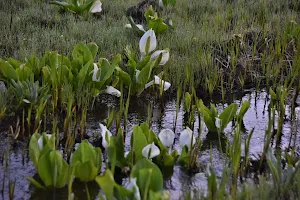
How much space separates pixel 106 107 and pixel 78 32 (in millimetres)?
1223

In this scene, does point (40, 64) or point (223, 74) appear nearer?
point (40, 64)

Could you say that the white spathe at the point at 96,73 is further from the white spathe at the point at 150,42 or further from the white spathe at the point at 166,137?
the white spathe at the point at 166,137

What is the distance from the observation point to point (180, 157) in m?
2.13

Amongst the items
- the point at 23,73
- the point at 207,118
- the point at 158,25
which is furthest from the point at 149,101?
the point at 158,25

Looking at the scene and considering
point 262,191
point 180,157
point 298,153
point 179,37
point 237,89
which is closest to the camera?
point 262,191

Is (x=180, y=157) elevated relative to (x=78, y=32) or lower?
lower

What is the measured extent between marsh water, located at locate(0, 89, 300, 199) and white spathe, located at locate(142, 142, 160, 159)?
0.46ft

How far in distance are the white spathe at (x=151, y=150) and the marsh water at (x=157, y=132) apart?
0.46 feet

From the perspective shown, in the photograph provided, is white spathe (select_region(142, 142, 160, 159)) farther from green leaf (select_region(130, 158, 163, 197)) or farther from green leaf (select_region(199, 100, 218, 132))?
green leaf (select_region(199, 100, 218, 132))

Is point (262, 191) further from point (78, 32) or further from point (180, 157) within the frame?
point (78, 32)

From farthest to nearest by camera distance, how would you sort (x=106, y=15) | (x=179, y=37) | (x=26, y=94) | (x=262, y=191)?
(x=106, y=15)
(x=179, y=37)
(x=26, y=94)
(x=262, y=191)

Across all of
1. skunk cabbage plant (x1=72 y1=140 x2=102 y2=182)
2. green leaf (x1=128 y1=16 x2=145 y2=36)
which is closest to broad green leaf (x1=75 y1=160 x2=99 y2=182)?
skunk cabbage plant (x1=72 y1=140 x2=102 y2=182)

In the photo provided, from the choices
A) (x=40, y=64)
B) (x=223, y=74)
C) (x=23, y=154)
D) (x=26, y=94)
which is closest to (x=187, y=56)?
(x=223, y=74)

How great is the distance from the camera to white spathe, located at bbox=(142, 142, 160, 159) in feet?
6.55
